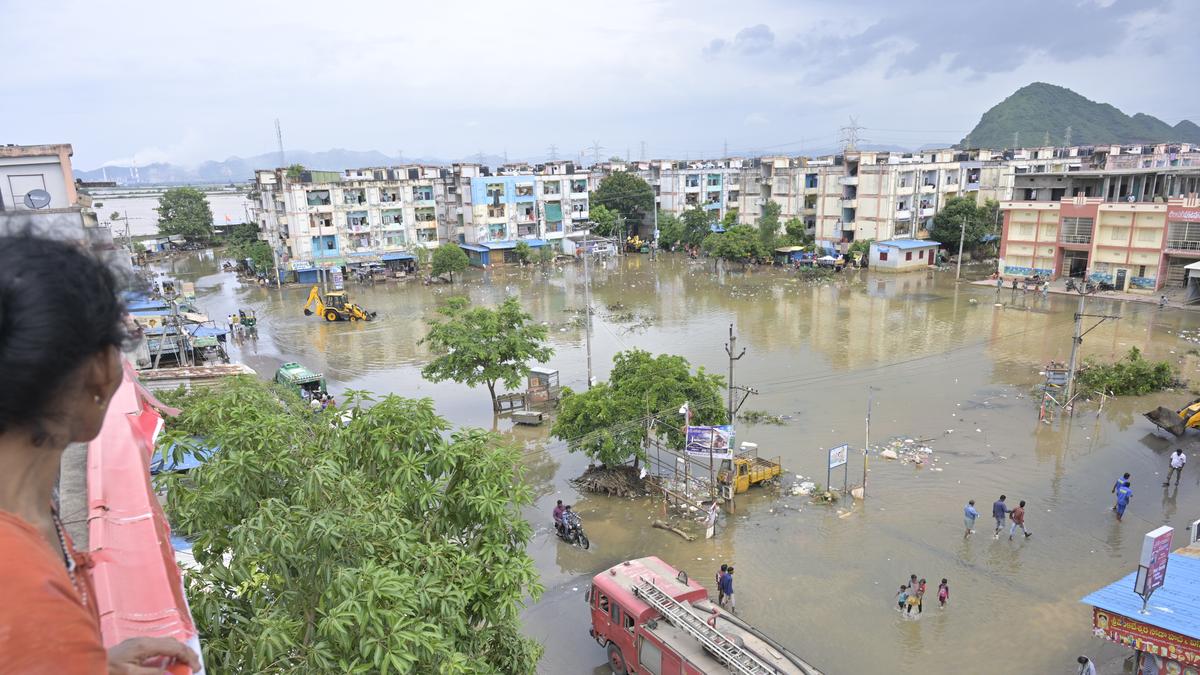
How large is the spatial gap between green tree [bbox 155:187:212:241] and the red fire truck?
252 feet

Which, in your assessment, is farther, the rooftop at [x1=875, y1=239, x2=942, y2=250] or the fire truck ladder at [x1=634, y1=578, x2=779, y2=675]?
the rooftop at [x1=875, y1=239, x2=942, y2=250]

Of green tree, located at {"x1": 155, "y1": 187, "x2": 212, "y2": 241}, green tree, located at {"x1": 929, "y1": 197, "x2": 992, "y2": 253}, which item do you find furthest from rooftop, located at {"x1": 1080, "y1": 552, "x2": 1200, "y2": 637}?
green tree, located at {"x1": 155, "y1": 187, "x2": 212, "y2": 241}

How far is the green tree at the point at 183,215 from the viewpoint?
2891 inches

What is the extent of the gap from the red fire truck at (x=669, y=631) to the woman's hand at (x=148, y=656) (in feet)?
26.3

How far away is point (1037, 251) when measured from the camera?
143ft

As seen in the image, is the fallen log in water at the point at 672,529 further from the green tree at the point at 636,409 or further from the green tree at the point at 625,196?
the green tree at the point at 625,196

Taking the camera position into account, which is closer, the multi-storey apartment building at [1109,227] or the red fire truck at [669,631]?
the red fire truck at [669,631]

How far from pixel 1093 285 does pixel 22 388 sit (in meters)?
48.3

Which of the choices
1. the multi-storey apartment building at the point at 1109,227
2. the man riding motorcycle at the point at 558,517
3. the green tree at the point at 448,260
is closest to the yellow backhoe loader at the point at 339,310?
the green tree at the point at 448,260

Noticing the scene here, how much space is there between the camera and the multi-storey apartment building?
37938 mm

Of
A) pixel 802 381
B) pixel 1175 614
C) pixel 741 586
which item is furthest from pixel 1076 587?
pixel 802 381

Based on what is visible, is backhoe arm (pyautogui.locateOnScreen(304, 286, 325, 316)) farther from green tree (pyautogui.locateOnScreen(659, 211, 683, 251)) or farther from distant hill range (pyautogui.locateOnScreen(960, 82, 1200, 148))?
distant hill range (pyautogui.locateOnScreen(960, 82, 1200, 148))

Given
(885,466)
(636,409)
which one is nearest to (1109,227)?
(885,466)

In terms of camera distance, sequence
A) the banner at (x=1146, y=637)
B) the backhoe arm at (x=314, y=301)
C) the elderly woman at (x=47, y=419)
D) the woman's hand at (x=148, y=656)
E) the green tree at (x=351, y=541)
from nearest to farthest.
Answer: the elderly woman at (x=47, y=419) → the woman's hand at (x=148, y=656) → the green tree at (x=351, y=541) → the banner at (x=1146, y=637) → the backhoe arm at (x=314, y=301)
